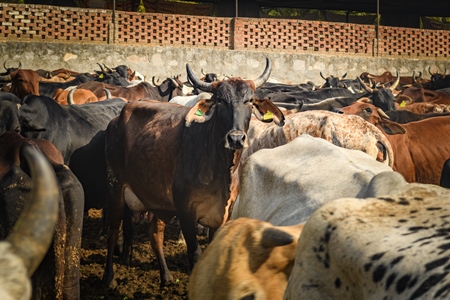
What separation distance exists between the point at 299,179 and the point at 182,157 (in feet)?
8.52

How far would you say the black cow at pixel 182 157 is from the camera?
253 inches

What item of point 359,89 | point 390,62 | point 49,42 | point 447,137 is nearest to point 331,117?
point 447,137

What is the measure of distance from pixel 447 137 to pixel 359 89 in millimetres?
13669

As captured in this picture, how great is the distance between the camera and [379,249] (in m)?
2.03

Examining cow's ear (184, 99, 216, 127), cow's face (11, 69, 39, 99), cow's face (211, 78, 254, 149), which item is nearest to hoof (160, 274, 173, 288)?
cow's ear (184, 99, 216, 127)

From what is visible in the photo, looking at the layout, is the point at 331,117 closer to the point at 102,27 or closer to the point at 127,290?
the point at 127,290

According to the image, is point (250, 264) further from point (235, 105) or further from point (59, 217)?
point (235, 105)

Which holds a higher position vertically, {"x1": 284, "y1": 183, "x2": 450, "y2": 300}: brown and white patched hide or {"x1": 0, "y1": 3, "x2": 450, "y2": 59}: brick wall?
{"x1": 0, "y1": 3, "x2": 450, "y2": 59}: brick wall

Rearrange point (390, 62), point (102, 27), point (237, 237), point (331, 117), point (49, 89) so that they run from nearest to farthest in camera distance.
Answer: point (237, 237), point (331, 117), point (49, 89), point (102, 27), point (390, 62)

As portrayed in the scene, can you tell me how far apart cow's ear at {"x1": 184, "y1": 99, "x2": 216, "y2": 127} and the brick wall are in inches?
660

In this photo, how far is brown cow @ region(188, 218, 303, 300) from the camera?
265cm

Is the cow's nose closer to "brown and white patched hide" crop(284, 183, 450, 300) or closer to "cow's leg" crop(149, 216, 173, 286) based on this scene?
"cow's leg" crop(149, 216, 173, 286)

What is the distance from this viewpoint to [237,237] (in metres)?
2.85

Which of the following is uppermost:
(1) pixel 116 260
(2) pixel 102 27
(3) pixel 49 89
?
(2) pixel 102 27
